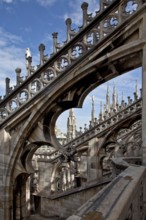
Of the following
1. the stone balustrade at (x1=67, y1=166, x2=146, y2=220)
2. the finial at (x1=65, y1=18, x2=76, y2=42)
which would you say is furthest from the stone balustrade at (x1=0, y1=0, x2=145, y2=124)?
the stone balustrade at (x1=67, y1=166, x2=146, y2=220)

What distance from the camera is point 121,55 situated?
409 cm

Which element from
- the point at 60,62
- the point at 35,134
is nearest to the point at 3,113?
the point at 35,134

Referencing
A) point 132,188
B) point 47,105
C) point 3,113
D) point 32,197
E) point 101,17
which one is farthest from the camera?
point 32,197

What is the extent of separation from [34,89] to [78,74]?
1.07m

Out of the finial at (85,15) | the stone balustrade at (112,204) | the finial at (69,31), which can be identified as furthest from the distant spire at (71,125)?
the stone balustrade at (112,204)

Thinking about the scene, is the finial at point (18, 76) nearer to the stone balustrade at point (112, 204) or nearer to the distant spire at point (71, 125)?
the stone balustrade at point (112, 204)

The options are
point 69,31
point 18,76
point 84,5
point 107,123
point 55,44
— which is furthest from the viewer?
→ point 107,123

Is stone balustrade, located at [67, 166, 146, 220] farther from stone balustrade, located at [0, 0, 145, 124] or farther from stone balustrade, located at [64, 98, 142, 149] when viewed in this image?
stone balustrade, located at [64, 98, 142, 149]

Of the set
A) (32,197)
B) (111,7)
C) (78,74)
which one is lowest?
(32,197)

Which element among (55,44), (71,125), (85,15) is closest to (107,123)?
(55,44)

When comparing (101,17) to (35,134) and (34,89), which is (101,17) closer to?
(34,89)

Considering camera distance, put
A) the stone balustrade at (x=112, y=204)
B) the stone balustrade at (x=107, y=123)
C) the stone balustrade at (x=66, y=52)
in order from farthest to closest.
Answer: the stone balustrade at (x=107, y=123) → the stone balustrade at (x=66, y=52) → the stone balustrade at (x=112, y=204)

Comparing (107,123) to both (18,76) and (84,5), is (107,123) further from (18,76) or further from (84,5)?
(84,5)

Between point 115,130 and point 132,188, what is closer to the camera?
point 132,188
